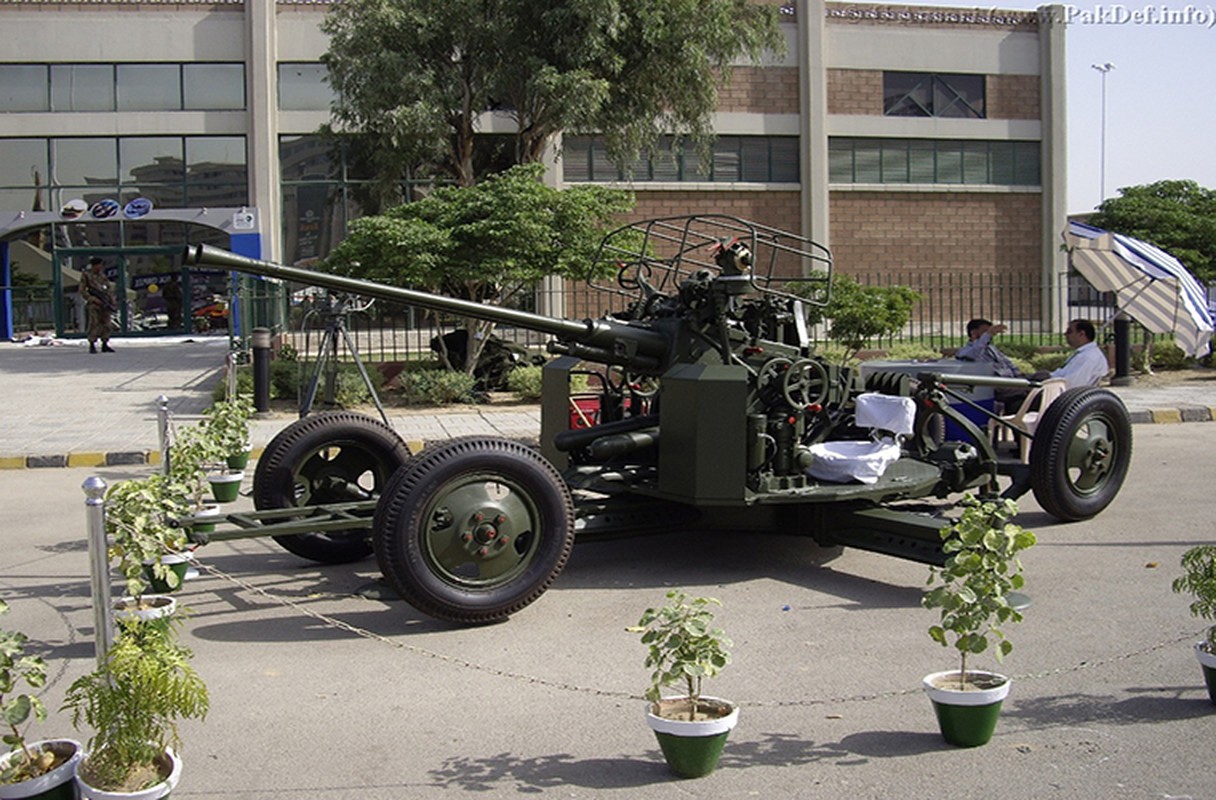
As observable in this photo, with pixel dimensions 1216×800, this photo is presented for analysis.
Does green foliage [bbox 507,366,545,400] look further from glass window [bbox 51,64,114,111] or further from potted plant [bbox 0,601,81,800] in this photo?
glass window [bbox 51,64,114,111]

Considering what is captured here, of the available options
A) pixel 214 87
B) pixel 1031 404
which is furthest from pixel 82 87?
pixel 1031 404

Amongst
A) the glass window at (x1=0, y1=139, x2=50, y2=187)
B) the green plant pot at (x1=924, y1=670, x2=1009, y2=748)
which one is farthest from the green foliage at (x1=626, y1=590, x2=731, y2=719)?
the glass window at (x1=0, y1=139, x2=50, y2=187)

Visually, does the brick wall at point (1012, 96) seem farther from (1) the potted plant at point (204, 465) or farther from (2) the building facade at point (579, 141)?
(1) the potted plant at point (204, 465)

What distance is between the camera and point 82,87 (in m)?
32.1

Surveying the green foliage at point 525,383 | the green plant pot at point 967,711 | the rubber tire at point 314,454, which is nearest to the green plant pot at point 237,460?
the rubber tire at point 314,454

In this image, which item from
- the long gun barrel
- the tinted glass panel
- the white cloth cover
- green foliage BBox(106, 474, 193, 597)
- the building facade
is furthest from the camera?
the building facade

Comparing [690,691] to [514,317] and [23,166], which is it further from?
[23,166]

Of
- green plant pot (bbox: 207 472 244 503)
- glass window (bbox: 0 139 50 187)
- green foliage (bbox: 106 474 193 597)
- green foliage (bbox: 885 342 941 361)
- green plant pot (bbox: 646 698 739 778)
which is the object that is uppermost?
glass window (bbox: 0 139 50 187)

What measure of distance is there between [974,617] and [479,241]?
14.3 m

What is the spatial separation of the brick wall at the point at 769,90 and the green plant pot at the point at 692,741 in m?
31.2

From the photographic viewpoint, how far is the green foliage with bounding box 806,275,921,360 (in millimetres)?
20609

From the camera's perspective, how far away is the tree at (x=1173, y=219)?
35.4 metres

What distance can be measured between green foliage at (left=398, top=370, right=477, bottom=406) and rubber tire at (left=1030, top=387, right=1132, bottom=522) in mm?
10426

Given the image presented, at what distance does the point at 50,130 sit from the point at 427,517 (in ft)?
96.5
